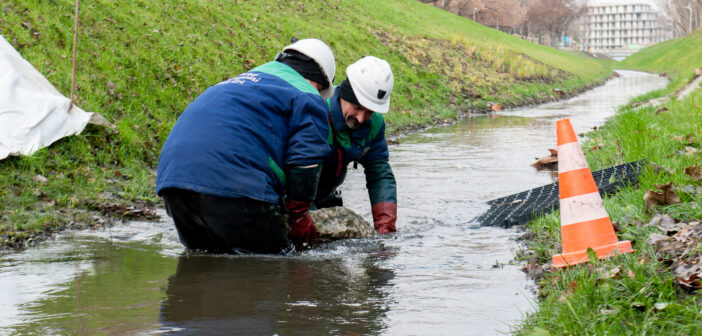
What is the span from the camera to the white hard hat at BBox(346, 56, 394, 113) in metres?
5.08

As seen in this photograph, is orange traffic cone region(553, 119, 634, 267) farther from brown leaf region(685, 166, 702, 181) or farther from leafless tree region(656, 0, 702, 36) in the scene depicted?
leafless tree region(656, 0, 702, 36)

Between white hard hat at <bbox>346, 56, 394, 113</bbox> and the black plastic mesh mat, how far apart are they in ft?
5.27

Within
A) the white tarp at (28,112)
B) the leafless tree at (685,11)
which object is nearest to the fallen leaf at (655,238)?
the white tarp at (28,112)

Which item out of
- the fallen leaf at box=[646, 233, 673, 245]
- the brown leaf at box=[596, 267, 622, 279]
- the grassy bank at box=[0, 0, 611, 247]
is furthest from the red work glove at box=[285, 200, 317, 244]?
the fallen leaf at box=[646, 233, 673, 245]

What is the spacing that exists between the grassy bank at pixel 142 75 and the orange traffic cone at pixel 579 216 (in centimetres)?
391

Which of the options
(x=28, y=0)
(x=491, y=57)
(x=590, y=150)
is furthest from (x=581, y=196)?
(x=491, y=57)

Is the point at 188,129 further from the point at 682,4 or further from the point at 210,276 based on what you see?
the point at 682,4

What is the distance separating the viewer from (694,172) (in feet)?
16.9

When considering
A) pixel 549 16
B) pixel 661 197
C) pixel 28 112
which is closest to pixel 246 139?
pixel 661 197

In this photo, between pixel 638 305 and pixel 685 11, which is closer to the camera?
pixel 638 305

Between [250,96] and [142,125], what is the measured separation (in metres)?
4.63

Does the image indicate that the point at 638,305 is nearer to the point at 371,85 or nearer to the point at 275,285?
the point at 275,285

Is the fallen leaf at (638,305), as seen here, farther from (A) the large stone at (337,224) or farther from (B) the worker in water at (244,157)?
(A) the large stone at (337,224)

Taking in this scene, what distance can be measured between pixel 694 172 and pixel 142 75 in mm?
7389
